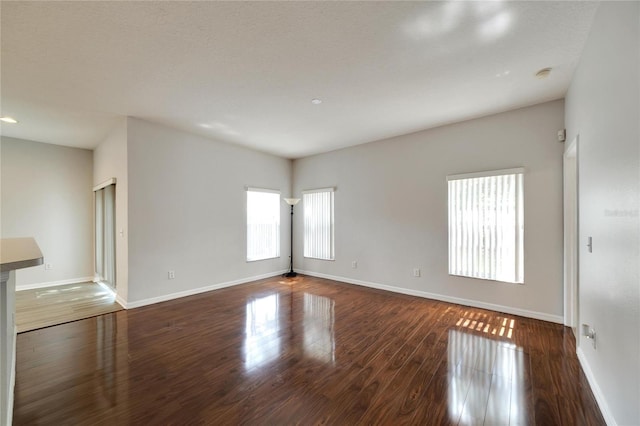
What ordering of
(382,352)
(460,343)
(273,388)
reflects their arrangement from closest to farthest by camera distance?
1. (273,388)
2. (382,352)
3. (460,343)

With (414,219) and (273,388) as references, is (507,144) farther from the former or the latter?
(273,388)

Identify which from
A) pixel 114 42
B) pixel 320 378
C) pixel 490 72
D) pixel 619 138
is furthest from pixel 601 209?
pixel 114 42

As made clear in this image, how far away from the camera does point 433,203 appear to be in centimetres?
434

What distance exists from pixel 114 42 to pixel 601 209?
3985 mm

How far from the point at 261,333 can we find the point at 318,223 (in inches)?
125

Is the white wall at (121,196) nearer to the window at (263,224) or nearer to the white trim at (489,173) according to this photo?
the window at (263,224)

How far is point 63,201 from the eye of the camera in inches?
211

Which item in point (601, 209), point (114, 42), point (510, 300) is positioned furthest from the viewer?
point (510, 300)

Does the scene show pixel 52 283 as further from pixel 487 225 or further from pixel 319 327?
pixel 487 225

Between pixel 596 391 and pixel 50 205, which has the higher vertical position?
pixel 50 205

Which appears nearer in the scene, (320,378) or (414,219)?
(320,378)

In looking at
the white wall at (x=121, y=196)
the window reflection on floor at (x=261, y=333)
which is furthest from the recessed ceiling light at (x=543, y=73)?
the white wall at (x=121, y=196)

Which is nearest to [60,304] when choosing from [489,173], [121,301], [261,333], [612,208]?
[121,301]

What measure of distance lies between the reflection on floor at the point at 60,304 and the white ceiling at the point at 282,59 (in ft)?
9.08
